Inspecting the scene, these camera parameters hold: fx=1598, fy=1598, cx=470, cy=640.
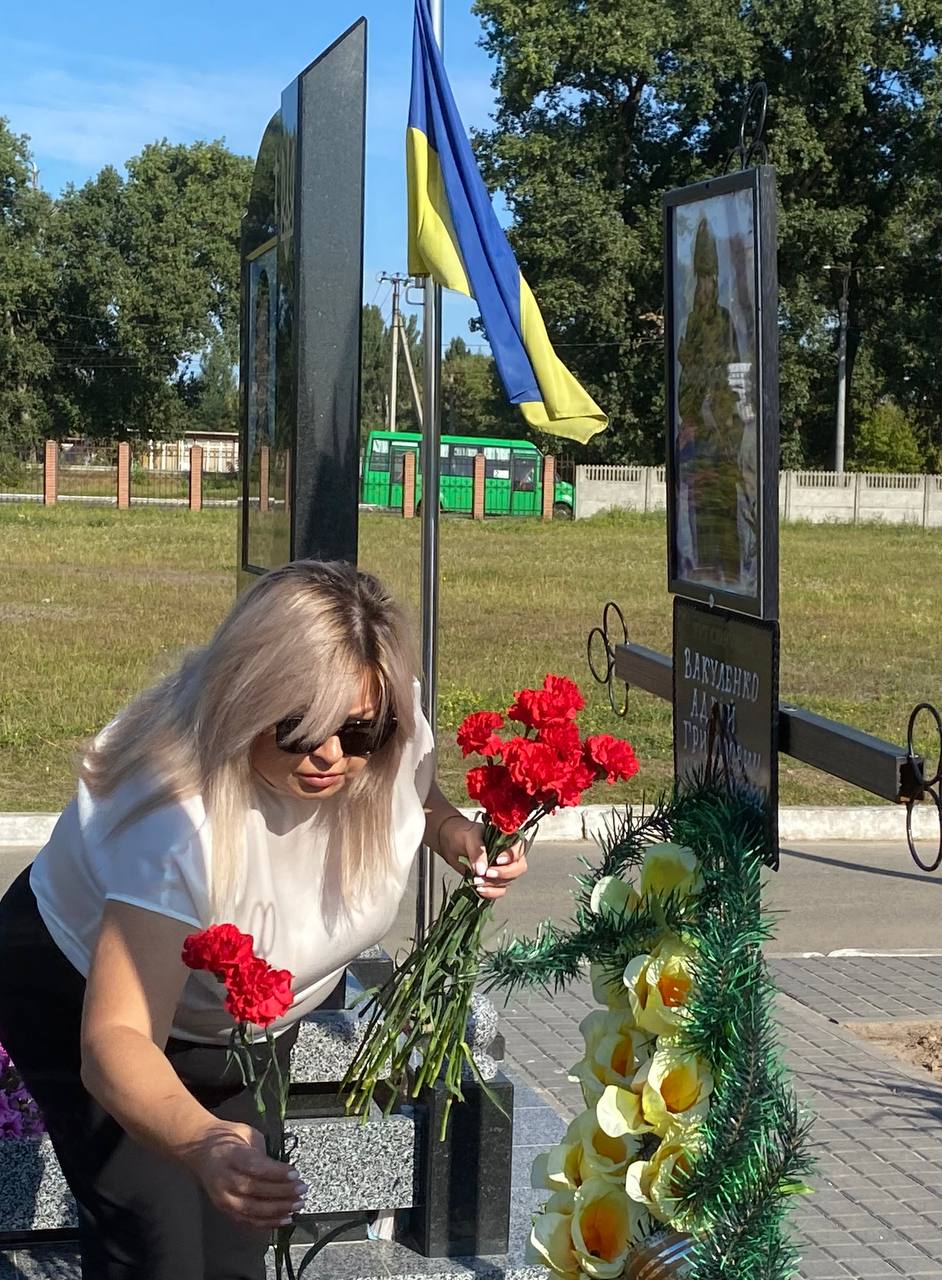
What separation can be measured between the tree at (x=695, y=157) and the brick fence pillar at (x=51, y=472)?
1462 cm

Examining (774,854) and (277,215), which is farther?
(277,215)

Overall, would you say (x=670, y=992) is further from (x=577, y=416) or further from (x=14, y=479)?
(x=14, y=479)

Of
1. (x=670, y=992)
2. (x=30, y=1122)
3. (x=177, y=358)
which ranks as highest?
(x=177, y=358)

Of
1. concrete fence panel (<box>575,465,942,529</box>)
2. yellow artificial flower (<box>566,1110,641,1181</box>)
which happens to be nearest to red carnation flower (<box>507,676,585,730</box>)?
yellow artificial flower (<box>566,1110,641,1181</box>)

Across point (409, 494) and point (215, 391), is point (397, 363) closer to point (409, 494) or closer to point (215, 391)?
point (409, 494)

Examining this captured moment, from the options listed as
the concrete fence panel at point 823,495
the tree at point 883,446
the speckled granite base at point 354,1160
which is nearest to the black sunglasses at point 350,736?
the speckled granite base at point 354,1160

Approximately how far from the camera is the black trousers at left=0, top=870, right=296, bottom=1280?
2172 millimetres

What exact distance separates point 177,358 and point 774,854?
5775 centimetres

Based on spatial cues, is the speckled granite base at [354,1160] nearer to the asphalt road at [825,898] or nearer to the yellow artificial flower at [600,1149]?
the yellow artificial flower at [600,1149]

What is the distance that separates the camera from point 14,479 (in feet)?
168

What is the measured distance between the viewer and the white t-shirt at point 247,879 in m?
2.02

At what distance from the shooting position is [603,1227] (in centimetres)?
233

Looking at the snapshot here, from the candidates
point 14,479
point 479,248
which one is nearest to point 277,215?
point 479,248

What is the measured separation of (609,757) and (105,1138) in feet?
2.86
